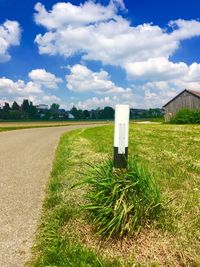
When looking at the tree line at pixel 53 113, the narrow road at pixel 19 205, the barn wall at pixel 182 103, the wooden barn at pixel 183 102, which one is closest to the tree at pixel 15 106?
the tree line at pixel 53 113

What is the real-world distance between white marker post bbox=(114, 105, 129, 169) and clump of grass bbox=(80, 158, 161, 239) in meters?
0.12

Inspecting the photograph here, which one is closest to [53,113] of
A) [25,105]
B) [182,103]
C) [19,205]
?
[25,105]

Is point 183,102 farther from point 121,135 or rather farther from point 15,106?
point 15,106

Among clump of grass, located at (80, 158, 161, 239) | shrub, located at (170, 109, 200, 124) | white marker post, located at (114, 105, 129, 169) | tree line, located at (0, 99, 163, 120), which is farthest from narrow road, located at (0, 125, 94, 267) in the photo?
tree line, located at (0, 99, 163, 120)

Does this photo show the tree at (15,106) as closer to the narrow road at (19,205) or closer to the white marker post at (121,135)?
the narrow road at (19,205)

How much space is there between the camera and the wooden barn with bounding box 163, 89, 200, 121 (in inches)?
2392

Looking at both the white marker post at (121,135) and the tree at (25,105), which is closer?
the white marker post at (121,135)

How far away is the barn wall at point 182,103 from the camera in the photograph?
200 ft

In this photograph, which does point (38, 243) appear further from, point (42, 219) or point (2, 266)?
point (42, 219)

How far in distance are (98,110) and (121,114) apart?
15279 cm

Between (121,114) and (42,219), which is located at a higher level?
(121,114)

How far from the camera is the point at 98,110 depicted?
513 feet

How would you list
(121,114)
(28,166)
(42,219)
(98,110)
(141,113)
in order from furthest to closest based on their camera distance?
(98,110) < (141,113) < (28,166) < (42,219) < (121,114)

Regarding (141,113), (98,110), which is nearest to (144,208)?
(141,113)
